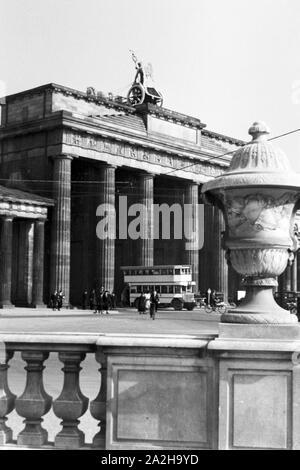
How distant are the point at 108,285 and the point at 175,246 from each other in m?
15.6

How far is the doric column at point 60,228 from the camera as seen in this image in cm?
5403

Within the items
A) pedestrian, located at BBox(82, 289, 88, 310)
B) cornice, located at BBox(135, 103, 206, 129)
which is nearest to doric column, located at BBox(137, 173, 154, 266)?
cornice, located at BBox(135, 103, 206, 129)

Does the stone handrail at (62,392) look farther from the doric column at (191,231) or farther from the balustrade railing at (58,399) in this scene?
the doric column at (191,231)

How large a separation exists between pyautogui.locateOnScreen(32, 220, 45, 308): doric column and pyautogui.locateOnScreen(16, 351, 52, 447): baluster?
46710 mm

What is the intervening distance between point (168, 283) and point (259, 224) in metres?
50.8

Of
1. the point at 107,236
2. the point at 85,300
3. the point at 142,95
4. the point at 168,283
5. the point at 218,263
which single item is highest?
the point at 142,95

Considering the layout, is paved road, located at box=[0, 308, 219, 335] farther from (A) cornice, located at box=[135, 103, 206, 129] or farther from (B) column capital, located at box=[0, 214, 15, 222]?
(A) cornice, located at box=[135, 103, 206, 129]

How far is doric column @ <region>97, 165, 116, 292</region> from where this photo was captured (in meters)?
57.4

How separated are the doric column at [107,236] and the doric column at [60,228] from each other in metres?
3.88

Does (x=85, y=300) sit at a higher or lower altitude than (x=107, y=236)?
lower

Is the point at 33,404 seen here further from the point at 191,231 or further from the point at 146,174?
the point at 191,231

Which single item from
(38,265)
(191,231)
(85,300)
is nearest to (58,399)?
(38,265)

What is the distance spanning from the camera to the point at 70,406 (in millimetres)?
6039

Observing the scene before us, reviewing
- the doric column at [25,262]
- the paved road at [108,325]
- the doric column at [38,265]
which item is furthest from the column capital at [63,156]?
the paved road at [108,325]
